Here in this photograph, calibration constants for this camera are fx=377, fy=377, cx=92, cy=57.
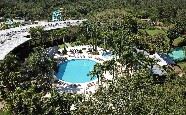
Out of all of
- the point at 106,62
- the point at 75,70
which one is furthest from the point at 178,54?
the point at 106,62

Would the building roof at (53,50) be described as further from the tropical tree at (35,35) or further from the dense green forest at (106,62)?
the tropical tree at (35,35)

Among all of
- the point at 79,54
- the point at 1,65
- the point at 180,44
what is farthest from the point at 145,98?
the point at 180,44

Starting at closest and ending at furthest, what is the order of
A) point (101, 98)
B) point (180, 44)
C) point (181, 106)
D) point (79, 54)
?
point (101, 98)
point (181, 106)
point (79, 54)
point (180, 44)

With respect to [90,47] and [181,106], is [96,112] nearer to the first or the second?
[181,106]

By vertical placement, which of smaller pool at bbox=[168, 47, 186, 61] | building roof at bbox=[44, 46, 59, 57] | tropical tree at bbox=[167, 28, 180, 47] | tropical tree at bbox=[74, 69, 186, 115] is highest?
tropical tree at bbox=[74, 69, 186, 115]

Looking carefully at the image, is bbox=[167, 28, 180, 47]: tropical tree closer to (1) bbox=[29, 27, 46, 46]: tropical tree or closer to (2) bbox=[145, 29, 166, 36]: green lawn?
(2) bbox=[145, 29, 166, 36]: green lawn

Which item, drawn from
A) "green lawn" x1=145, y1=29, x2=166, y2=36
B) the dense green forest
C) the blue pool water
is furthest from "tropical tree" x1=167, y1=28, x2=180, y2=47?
the blue pool water
